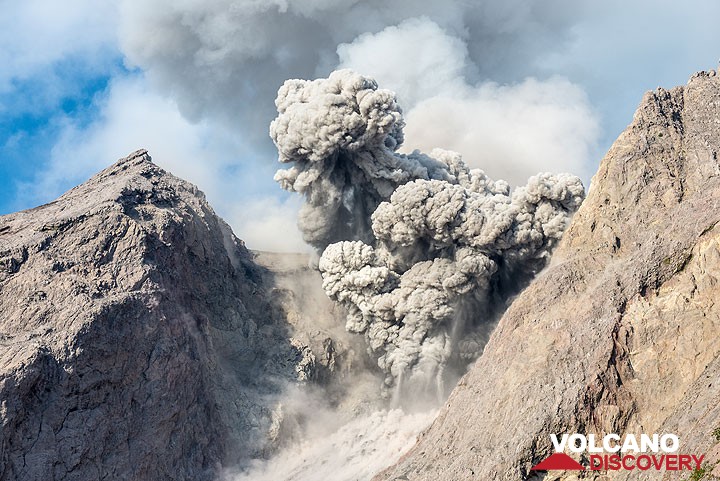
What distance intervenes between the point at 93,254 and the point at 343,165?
68.7ft

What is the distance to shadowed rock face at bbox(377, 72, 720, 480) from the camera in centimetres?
3306

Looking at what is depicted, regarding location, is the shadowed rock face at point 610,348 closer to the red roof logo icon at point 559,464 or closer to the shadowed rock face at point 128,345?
the red roof logo icon at point 559,464

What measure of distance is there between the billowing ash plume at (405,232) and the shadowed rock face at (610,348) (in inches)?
405

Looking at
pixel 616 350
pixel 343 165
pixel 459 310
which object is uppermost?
pixel 343 165

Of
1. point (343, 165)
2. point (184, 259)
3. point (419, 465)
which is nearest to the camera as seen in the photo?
point (419, 465)

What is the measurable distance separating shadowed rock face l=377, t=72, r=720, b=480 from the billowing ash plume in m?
10.3

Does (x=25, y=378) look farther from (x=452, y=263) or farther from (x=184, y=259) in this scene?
A: (x=452, y=263)

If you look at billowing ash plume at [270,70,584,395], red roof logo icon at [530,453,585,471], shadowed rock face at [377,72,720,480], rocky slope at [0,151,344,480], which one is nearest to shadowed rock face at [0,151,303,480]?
rocky slope at [0,151,344,480]

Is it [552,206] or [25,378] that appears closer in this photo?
[25,378]

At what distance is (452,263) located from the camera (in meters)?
56.4

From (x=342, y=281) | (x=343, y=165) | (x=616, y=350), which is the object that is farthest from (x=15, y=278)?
(x=616, y=350)

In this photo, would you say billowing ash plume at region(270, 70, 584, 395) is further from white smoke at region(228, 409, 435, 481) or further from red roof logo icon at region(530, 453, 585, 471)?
red roof logo icon at region(530, 453, 585, 471)

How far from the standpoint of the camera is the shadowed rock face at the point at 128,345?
1608 inches

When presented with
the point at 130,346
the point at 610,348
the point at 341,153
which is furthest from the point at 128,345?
the point at 610,348
